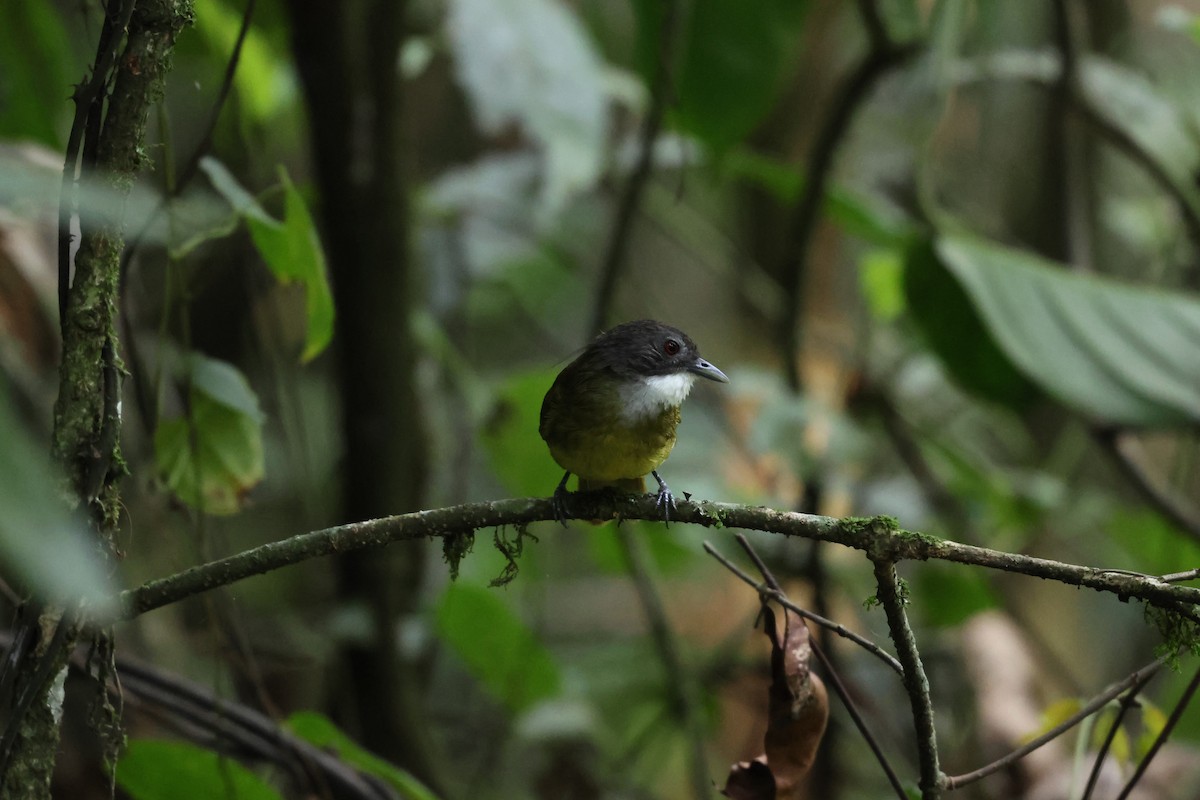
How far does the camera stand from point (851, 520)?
129cm

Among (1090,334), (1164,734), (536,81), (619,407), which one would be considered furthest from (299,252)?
(1090,334)

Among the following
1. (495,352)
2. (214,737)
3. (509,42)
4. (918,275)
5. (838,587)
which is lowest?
(214,737)

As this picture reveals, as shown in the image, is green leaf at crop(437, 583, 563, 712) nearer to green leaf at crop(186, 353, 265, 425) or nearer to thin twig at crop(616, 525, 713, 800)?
thin twig at crop(616, 525, 713, 800)

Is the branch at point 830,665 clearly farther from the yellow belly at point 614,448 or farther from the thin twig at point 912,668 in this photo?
the yellow belly at point 614,448

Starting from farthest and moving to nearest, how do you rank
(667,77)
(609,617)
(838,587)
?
1. (609,617)
2. (838,587)
3. (667,77)

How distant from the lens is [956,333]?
3.38 metres

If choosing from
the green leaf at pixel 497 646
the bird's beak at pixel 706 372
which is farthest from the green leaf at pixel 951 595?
the bird's beak at pixel 706 372

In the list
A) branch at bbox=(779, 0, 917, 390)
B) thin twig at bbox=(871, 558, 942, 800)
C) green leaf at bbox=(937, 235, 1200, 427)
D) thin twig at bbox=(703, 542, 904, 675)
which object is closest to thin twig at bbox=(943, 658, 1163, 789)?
thin twig at bbox=(871, 558, 942, 800)

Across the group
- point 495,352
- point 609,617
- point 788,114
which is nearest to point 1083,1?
point 788,114

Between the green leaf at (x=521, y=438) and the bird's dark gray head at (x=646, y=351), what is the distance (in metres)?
0.95

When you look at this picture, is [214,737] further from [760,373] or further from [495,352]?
[495,352]

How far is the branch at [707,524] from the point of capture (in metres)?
1.22

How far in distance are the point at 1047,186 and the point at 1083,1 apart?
91cm

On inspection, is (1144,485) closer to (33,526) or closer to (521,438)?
(521,438)
